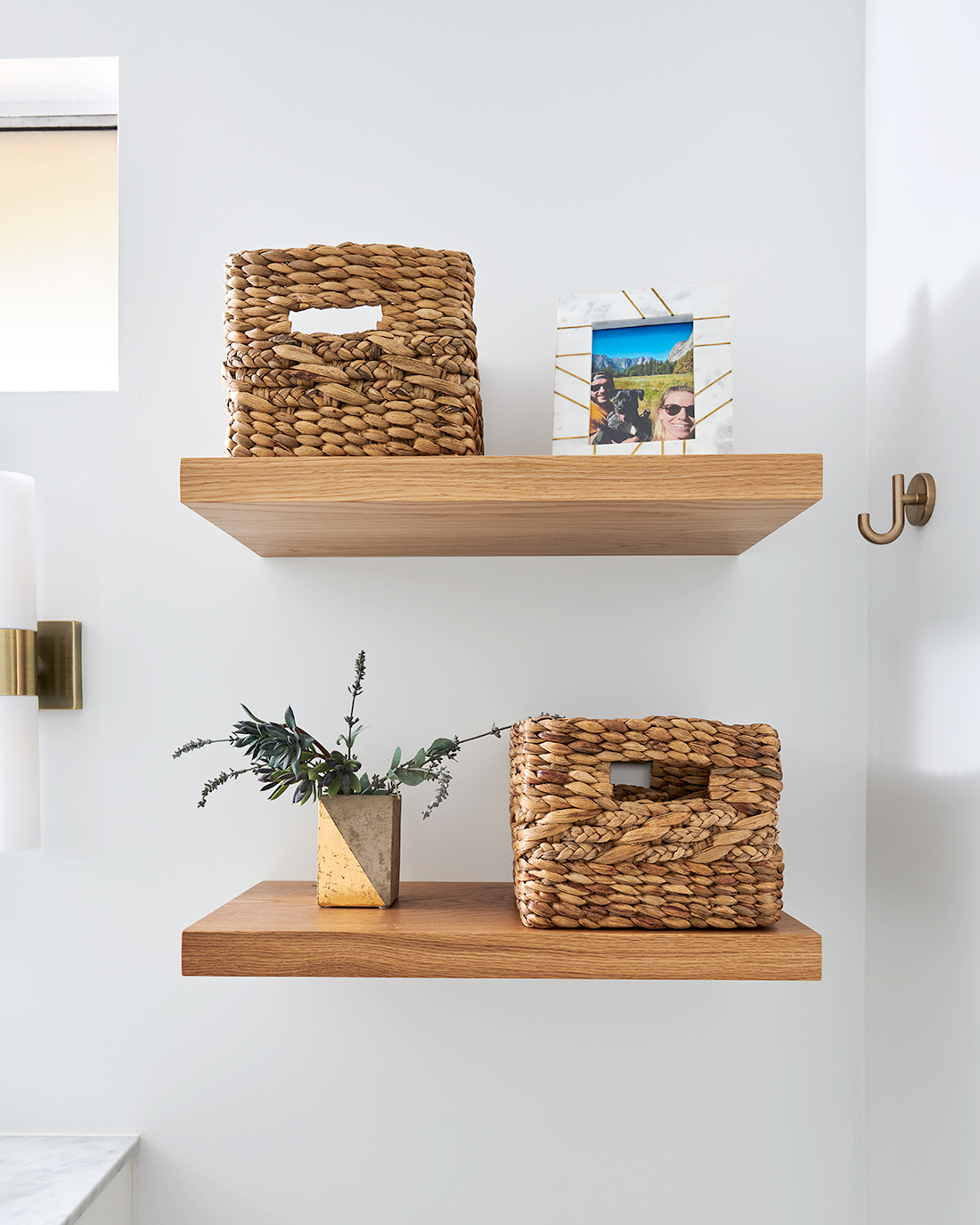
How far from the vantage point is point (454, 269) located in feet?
3.01

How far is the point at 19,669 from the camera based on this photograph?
1.04 meters

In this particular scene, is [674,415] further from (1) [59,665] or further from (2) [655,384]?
(1) [59,665]

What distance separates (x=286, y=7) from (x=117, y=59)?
0.69ft

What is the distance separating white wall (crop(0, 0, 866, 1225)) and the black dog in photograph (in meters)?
0.19

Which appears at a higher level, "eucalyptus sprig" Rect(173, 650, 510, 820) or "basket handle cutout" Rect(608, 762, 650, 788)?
"eucalyptus sprig" Rect(173, 650, 510, 820)

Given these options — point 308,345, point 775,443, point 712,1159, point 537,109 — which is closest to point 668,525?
point 775,443

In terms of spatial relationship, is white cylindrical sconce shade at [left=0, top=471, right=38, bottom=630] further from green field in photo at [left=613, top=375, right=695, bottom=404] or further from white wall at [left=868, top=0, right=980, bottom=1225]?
white wall at [left=868, top=0, right=980, bottom=1225]

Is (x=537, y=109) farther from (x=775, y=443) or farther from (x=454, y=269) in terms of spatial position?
(x=775, y=443)

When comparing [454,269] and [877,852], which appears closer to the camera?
[454,269]

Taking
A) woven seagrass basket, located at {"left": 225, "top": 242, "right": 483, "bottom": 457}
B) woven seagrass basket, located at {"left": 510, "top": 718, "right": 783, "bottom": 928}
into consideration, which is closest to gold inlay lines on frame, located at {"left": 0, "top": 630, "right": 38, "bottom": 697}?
woven seagrass basket, located at {"left": 225, "top": 242, "right": 483, "bottom": 457}

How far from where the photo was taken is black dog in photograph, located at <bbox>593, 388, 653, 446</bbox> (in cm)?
93

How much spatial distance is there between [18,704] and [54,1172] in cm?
49

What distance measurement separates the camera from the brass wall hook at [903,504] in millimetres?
933

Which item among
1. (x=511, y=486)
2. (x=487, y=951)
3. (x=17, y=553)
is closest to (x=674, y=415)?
(x=511, y=486)
